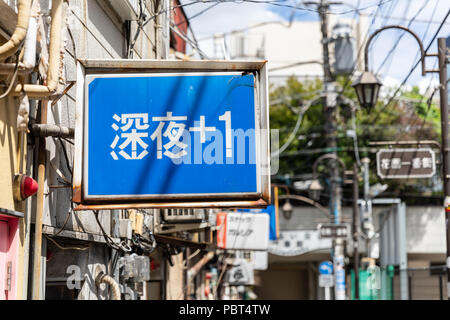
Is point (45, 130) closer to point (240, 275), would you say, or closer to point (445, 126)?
point (445, 126)

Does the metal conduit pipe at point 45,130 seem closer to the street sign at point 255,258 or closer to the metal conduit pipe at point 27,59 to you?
the metal conduit pipe at point 27,59

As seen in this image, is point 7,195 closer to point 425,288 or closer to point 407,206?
point 425,288

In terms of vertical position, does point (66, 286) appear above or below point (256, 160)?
below

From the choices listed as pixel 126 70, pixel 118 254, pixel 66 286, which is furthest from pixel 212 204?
pixel 118 254

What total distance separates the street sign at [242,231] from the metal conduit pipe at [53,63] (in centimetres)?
1573

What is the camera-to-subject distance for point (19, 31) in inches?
242

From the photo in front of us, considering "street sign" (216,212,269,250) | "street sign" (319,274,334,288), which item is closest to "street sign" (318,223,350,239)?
"street sign" (319,274,334,288)

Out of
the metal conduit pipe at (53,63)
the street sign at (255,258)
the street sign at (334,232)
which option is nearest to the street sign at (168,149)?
the metal conduit pipe at (53,63)

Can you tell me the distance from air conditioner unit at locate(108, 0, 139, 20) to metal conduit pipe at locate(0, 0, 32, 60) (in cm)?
524

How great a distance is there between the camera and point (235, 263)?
30.7 m

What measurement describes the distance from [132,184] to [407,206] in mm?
35616

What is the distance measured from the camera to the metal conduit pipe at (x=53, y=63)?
→ 688cm

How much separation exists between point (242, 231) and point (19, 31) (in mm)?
17333

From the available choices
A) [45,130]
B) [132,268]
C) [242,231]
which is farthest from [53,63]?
[242,231]
